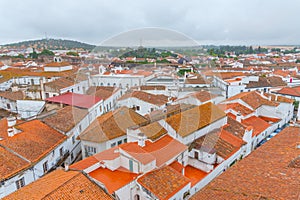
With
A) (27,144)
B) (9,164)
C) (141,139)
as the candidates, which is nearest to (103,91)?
(27,144)

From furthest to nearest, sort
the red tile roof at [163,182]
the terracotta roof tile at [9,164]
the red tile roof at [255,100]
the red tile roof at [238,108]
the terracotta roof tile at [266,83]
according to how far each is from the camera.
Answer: the terracotta roof tile at [266,83], the red tile roof at [255,100], the red tile roof at [238,108], the terracotta roof tile at [9,164], the red tile roof at [163,182]

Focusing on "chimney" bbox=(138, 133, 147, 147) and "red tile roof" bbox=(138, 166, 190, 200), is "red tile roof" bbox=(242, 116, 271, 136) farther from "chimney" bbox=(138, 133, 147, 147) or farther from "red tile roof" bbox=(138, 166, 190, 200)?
"chimney" bbox=(138, 133, 147, 147)

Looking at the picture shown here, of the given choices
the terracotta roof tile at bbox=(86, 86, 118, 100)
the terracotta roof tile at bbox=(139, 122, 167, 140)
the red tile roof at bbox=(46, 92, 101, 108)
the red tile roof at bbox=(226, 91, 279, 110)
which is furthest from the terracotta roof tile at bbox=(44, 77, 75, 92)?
the red tile roof at bbox=(226, 91, 279, 110)

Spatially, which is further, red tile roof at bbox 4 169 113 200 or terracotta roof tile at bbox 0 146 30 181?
terracotta roof tile at bbox 0 146 30 181

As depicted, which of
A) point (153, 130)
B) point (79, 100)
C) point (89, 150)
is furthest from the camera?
point (79, 100)

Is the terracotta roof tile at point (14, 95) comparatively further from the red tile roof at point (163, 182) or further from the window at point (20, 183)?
the red tile roof at point (163, 182)

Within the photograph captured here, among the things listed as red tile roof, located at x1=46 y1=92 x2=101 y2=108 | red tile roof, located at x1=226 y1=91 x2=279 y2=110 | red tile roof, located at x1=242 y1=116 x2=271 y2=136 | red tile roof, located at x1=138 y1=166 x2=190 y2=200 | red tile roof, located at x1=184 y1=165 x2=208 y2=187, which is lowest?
red tile roof, located at x1=184 y1=165 x2=208 y2=187

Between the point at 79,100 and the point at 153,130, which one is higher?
the point at 79,100

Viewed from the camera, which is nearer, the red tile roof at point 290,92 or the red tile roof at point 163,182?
the red tile roof at point 163,182

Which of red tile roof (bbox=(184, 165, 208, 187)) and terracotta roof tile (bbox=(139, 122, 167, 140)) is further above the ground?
terracotta roof tile (bbox=(139, 122, 167, 140))

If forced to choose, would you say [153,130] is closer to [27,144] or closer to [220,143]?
[220,143]

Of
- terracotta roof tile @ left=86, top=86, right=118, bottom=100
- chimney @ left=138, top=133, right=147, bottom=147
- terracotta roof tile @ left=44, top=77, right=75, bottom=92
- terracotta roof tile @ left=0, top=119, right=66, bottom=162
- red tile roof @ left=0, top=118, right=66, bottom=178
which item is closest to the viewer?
red tile roof @ left=0, top=118, right=66, bottom=178

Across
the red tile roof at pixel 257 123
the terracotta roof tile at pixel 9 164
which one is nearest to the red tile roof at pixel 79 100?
the terracotta roof tile at pixel 9 164

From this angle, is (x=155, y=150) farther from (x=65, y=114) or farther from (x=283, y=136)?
(x=65, y=114)
